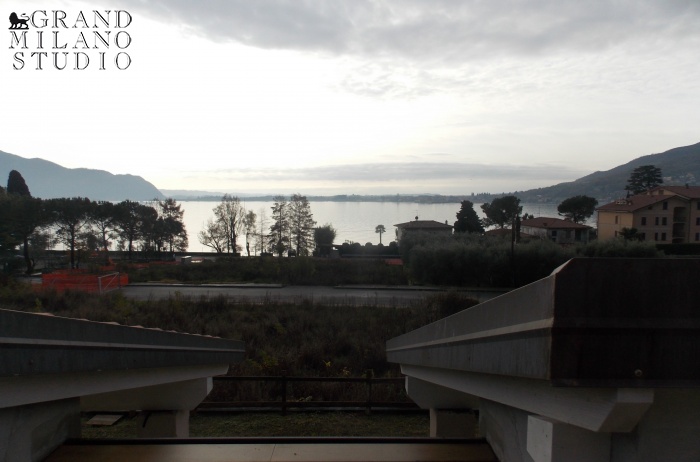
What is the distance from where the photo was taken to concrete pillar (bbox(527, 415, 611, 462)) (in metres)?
1.63

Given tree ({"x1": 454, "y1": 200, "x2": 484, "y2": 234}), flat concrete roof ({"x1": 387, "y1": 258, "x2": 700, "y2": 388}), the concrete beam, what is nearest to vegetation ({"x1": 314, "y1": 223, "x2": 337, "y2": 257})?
tree ({"x1": 454, "y1": 200, "x2": 484, "y2": 234})

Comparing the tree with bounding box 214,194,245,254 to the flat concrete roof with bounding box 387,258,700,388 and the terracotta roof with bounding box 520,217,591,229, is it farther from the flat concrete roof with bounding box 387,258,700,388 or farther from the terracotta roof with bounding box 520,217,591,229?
the flat concrete roof with bounding box 387,258,700,388

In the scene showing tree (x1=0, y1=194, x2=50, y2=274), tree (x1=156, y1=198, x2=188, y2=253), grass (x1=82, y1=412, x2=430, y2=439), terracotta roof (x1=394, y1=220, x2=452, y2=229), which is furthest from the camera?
terracotta roof (x1=394, y1=220, x2=452, y2=229)

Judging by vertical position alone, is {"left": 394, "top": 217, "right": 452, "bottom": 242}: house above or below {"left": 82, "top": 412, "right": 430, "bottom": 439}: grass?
above

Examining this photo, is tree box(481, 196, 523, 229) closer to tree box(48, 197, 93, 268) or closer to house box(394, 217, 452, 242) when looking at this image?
house box(394, 217, 452, 242)

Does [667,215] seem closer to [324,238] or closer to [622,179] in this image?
[324,238]

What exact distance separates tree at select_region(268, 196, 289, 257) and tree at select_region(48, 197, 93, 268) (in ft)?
49.2

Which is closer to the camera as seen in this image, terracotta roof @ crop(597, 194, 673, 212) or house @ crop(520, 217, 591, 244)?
terracotta roof @ crop(597, 194, 673, 212)

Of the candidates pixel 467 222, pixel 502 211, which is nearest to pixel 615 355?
pixel 467 222

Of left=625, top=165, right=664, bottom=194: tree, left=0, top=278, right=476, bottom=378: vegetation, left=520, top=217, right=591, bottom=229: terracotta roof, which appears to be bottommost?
left=0, top=278, right=476, bottom=378: vegetation

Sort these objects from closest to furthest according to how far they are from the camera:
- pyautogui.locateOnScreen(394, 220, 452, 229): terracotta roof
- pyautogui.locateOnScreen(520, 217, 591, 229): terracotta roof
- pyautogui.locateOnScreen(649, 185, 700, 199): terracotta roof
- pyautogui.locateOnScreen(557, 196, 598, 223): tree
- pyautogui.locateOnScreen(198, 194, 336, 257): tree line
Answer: pyautogui.locateOnScreen(649, 185, 700, 199): terracotta roof → pyautogui.locateOnScreen(198, 194, 336, 257): tree line → pyautogui.locateOnScreen(520, 217, 591, 229): terracotta roof → pyautogui.locateOnScreen(394, 220, 452, 229): terracotta roof → pyautogui.locateOnScreen(557, 196, 598, 223): tree

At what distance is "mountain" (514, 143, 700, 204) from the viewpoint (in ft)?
295

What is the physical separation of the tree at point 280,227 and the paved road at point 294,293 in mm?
15338

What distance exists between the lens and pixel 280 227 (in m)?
44.4
